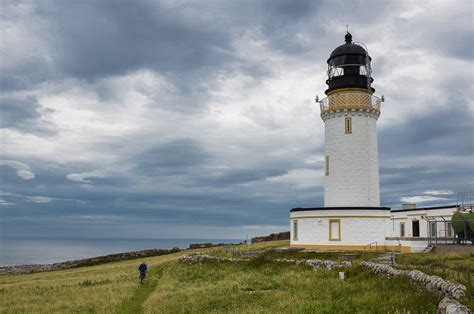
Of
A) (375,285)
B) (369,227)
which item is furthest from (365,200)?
(375,285)

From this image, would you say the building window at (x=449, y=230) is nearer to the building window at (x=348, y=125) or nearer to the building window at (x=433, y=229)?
the building window at (x=433, y=229)

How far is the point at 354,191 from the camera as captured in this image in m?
34.7

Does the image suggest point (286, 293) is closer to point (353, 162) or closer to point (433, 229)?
point (353, 162)

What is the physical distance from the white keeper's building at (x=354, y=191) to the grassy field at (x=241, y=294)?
4.87m

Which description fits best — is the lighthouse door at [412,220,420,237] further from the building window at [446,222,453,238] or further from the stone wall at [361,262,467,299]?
the stone wall at [361,262,467,299]

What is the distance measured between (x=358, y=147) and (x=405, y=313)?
25.4 metres

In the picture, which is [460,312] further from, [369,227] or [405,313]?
[369,227]

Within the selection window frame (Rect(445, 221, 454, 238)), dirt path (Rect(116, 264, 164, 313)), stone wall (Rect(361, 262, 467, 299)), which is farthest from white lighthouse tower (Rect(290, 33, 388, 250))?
stone wall (Rect(361, 262, 467, 299))

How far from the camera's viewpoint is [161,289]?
21469mm

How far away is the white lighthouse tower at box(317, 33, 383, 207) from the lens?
34.8m

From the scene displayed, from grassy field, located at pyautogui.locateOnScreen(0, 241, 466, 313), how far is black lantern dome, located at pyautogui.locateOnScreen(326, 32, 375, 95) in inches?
587

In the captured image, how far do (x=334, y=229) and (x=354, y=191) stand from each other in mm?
3887

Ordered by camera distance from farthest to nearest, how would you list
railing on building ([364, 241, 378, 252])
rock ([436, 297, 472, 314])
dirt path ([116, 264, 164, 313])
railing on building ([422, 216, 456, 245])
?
railing on building ([364, 241, 378, 252]) < railing on building ([422, 216, 456, 245]) < dirt path ([116, 264, 164, 313]) < rock ([436, 297, 472, 314])

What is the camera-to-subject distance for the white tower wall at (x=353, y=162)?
3472 cm
